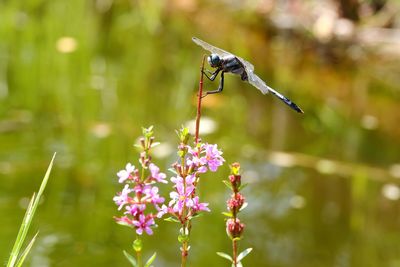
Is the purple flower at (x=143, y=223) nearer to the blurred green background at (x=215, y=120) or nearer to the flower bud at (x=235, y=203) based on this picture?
the flower bud at (x=235, y=203)

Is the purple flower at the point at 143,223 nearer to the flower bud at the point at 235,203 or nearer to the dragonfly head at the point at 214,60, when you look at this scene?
the flower bud at the point at 235,203

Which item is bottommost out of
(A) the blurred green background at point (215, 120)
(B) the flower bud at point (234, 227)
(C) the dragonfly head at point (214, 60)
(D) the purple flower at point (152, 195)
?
(A) the blurred green background at point (215, 120)

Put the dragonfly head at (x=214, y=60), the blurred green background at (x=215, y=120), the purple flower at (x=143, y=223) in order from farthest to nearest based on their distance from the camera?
1. the blurred green background at (x=215, y=120)
2. the dragonfly head at (x=214, y=60)
3. the purple flower at (x=143, y=223)

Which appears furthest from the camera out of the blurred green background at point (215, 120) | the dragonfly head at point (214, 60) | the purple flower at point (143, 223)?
the blurred green background at point (215, 120)

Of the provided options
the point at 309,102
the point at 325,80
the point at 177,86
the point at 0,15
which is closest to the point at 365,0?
the point at 325,80

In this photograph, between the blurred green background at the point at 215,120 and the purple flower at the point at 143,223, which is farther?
the blurred green background at the point at 215,120

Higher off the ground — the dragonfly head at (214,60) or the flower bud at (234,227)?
the dragonfly head at (214,60)

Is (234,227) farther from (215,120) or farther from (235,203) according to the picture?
(215,120)

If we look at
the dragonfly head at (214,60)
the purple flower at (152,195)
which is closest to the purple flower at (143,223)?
the purple flower at (152,195)

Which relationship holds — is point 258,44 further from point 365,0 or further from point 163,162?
point 163,162
